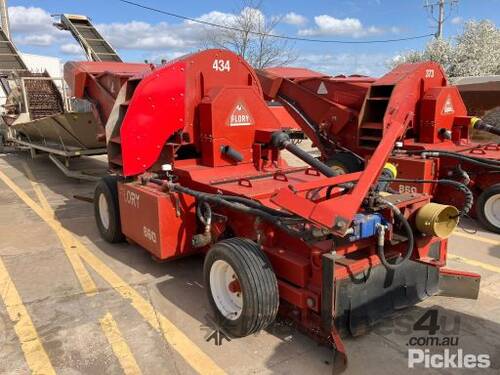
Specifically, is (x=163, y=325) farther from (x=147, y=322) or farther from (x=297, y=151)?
(x=297, y=151)

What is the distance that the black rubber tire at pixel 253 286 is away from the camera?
126 inches

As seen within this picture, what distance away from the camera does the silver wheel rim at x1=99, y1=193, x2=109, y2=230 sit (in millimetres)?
5583

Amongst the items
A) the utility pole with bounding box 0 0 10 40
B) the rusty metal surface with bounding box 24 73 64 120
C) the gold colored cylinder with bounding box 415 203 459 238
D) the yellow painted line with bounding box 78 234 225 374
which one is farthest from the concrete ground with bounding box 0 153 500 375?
the utility pole with bounding box 0 0 10 40

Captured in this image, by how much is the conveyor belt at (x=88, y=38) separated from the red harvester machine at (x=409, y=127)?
289 inches

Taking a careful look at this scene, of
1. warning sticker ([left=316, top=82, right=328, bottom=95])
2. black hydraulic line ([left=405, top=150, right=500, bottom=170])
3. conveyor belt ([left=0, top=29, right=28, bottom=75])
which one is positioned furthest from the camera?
conveyor belt ([left=0, top=29, right=28, bottom=75])

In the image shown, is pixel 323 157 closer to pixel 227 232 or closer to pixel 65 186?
pixel 227 232

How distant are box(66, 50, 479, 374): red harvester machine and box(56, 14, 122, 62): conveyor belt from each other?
8.50 meters

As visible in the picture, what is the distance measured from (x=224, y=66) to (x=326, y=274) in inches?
112

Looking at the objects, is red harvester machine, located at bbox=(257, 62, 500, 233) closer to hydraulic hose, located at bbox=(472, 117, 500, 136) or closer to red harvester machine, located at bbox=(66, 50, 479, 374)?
hydraulic hose, located at bbox=(472, 117, 500, 136)

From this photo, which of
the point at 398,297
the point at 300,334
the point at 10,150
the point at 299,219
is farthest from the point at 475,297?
the point at 10,150

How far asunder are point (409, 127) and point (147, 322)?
4.90 m

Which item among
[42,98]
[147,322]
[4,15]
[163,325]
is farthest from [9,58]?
[163,325]

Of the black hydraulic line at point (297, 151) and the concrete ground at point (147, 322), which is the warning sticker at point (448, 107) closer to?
the concrete ground at point (147, 322)

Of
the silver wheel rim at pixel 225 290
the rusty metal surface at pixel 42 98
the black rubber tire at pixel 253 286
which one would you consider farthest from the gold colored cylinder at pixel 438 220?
the rusty metal surface at pixel 42 98
